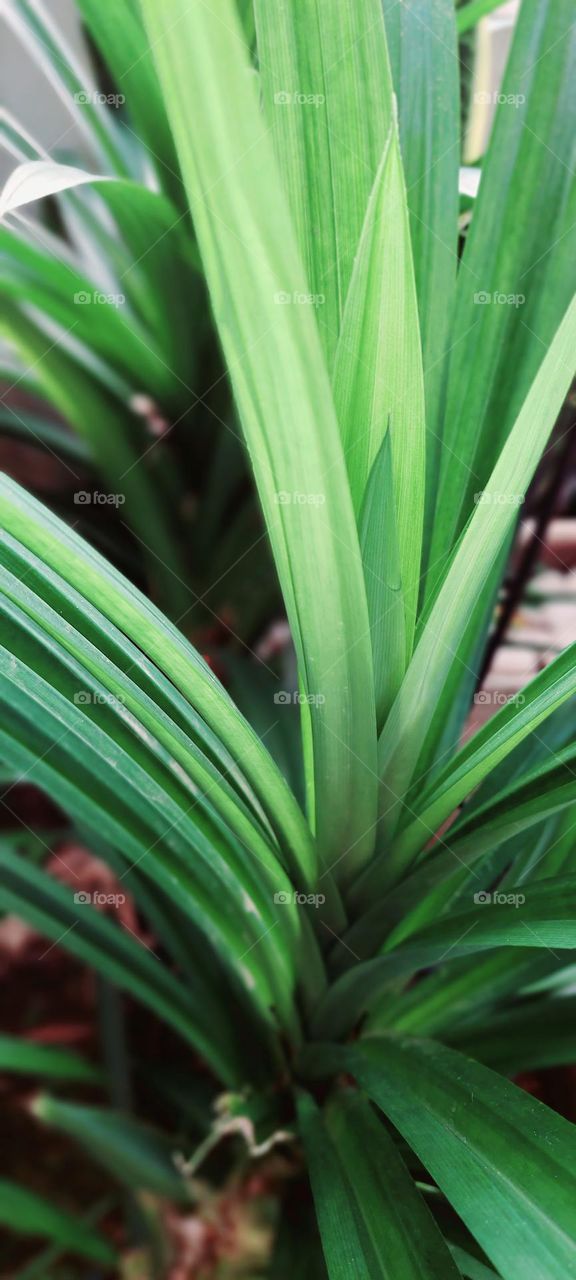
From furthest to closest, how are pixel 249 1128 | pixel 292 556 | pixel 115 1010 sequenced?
pixel 115 1010, pixel 249 1128, pixel 292 556

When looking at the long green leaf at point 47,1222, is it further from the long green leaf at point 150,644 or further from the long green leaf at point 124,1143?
the long green leaf at point 150,644

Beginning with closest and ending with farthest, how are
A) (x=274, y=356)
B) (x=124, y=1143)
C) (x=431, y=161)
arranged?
(x=274, y=356), (x=431, y=161), (x=124, y=1143)

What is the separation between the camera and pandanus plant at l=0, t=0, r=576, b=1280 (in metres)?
0.22

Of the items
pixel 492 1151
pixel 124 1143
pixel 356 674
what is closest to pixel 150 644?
pixel 356 674

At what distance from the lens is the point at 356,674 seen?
0.26 meters

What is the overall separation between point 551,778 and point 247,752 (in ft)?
0.35

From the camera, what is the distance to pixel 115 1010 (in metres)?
0.57

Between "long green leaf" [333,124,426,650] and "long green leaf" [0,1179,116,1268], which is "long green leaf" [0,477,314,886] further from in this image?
"long green leaf" [0,1179,116,1268]

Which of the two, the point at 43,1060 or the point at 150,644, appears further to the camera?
the point at 43,1060

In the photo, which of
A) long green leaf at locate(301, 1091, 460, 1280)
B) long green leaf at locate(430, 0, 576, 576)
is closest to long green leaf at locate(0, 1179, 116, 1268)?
long green leaf at locate(301, 1091, 460, 1280)

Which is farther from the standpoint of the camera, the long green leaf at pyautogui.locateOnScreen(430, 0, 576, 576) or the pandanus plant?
the long green leaf at pyautogui.locateOnScreen(430, 0, 576, 576)

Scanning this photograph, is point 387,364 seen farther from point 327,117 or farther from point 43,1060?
point 43,1060

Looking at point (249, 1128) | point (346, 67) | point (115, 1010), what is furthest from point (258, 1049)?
point (346, 67)

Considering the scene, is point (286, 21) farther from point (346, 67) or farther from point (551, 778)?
point (551, 778)
